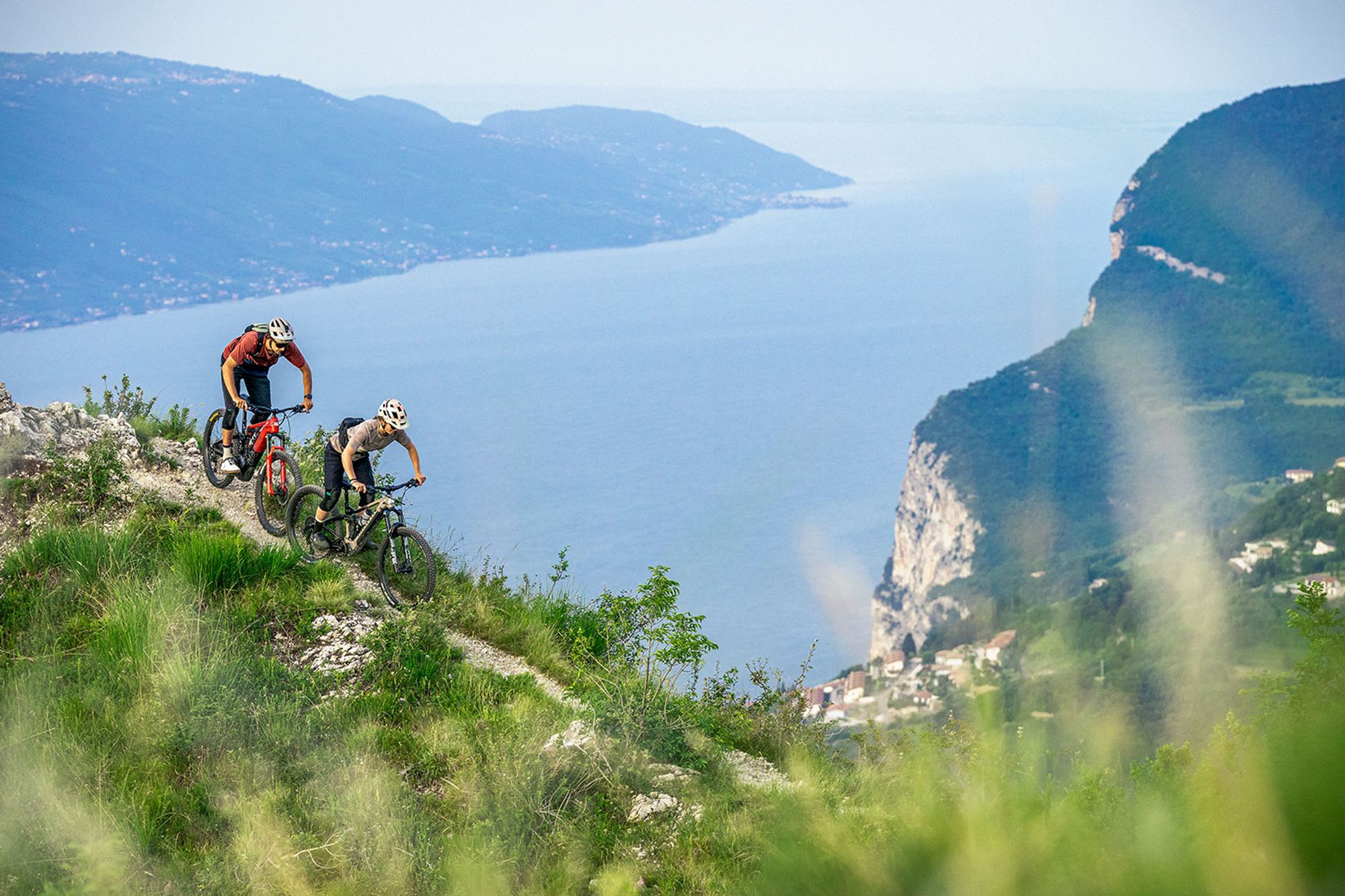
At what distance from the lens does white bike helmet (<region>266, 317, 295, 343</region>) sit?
33.2 ft

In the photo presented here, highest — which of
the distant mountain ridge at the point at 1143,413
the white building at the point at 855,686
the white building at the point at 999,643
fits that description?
the distant mountain ridge at the point at 1143,413

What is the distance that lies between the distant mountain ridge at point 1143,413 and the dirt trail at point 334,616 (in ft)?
338

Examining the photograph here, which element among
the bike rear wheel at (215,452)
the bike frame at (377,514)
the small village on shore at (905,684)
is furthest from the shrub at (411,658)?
the small village on shore at (905,684)

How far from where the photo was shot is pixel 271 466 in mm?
10961

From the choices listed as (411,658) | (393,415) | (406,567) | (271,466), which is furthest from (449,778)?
(271,466)

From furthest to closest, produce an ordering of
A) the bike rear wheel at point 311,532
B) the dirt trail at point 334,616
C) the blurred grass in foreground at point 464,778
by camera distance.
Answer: the bike rear wheel at point 311,532 → the dirt trail at point 334,616 → the blurred grass in foreground at point 464,778

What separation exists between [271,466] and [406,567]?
8.04 ft

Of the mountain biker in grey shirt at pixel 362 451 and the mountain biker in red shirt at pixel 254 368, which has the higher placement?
the mountain biker in red shirt at pixel 254 368

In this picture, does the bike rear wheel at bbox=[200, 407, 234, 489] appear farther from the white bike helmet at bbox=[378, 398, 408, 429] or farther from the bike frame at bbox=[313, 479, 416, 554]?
the white bike helmet at bbox=[378, 398, 408, 429]

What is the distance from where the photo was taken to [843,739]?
9.17 meters

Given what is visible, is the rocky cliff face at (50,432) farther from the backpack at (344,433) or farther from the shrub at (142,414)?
the backpack at (344,433)

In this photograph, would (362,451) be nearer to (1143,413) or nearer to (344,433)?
(344,433)

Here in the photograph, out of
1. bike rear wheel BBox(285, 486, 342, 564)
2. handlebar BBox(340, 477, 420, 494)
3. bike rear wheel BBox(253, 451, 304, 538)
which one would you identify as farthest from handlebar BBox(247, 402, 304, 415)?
handlebar BBox(340, 477, 420, 494)

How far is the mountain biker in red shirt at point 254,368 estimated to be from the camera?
10352 millimetres
